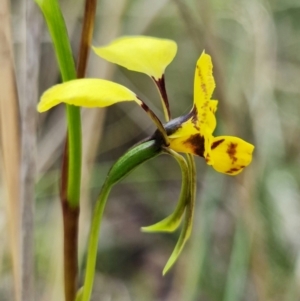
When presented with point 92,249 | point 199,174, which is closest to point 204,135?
point 92,249

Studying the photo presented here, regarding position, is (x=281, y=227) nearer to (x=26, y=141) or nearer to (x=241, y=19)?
(x=241, y=19)

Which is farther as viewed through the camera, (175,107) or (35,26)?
(175,107)

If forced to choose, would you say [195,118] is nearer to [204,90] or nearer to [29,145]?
[204,90]

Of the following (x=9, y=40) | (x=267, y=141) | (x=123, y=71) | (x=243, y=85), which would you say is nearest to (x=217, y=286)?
(x=267, y=141)

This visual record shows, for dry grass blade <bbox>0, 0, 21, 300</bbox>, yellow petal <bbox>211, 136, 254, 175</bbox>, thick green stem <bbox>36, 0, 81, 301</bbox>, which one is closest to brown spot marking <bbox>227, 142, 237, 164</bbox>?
yellow petal <bbox>211, 136, 254, 175</bbox>

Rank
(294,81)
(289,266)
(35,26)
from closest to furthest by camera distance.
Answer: (35,26), (289,266), (294,81)

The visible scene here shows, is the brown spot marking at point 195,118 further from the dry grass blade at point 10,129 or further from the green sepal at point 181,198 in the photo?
the dry grass blade at point 10,129

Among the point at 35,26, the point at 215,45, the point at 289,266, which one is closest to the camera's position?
the point at 35,26
